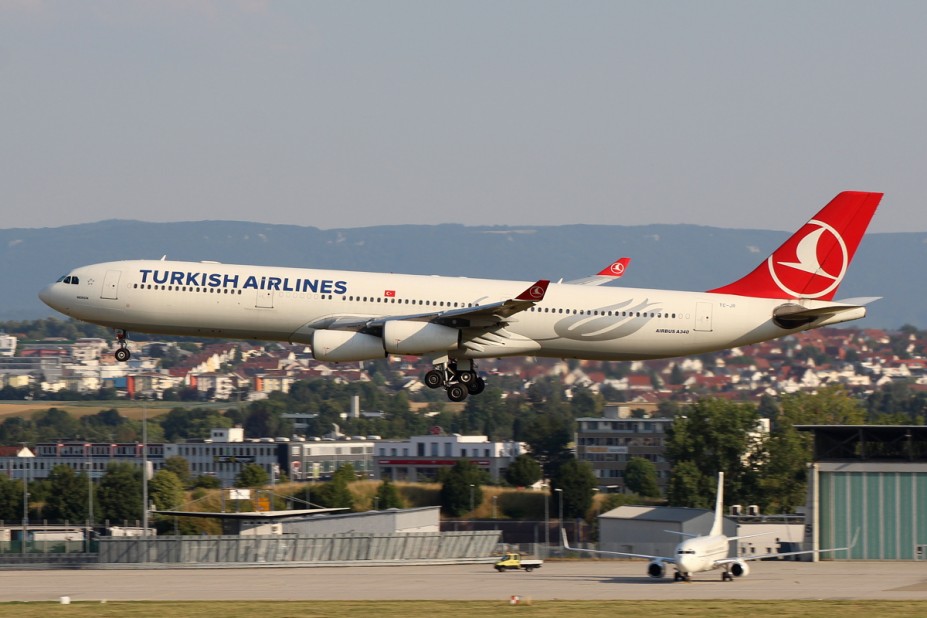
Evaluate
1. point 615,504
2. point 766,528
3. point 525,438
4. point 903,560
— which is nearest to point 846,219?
point 903,560

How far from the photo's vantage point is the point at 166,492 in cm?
13250

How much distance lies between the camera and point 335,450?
17075 cm

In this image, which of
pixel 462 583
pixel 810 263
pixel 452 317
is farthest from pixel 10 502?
pixel 810 263

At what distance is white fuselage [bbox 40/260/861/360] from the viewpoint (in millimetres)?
56875

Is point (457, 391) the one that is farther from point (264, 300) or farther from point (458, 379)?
point (264, 300)

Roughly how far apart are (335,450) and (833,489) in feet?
324

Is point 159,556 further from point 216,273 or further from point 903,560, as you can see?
point 903,560

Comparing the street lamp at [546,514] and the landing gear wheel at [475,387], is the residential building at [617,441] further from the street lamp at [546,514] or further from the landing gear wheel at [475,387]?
the landing gear wheel at [475,387]

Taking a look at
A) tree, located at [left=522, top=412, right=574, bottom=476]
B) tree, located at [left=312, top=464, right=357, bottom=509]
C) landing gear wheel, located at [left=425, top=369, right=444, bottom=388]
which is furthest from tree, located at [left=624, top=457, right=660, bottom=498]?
landing gear wheel, located at [left=425, top=369, right=444, bottom=388]

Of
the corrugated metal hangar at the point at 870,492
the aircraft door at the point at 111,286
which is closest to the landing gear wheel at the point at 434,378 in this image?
the aircraft door at the point at 111,286

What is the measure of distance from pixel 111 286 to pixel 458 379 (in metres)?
14.7

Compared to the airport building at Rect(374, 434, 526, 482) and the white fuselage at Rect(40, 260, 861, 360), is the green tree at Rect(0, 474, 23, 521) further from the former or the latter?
the white fuselage at Rect(40, 260, 861, 360)

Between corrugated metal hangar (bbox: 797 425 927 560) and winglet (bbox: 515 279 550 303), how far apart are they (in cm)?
3023

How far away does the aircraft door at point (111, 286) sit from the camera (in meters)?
58.3
